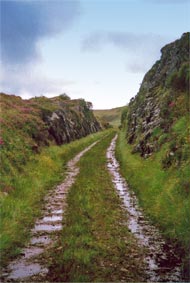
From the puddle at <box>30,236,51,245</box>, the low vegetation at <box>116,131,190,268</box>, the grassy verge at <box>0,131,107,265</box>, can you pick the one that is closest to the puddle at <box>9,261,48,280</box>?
the grassy verge at <box>0,131,107,265</box>

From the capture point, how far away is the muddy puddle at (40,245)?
9570mm

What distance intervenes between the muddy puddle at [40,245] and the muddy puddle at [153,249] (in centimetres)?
273

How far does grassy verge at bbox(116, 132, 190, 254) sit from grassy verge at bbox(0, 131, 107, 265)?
477 cm

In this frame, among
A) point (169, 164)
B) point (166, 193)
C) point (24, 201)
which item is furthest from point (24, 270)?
point (169, 164)

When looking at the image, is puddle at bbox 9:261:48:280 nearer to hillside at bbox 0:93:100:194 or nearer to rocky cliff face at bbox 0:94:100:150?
hillside at bbox 0:93:100:194

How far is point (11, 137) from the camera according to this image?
27703mm

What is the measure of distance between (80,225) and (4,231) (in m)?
2.58

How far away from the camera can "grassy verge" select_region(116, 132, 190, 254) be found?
12.3 m

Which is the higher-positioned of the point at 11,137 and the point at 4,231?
the point at 11,137

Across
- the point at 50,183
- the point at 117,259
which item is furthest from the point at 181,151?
the point at 117,259

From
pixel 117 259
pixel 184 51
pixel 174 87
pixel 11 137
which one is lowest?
pixel 117 259

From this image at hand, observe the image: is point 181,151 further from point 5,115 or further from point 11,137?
point 5,115

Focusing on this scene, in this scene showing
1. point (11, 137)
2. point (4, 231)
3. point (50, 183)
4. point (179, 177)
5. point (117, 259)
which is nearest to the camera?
point (117, 259)

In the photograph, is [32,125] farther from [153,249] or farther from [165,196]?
[153,249]
